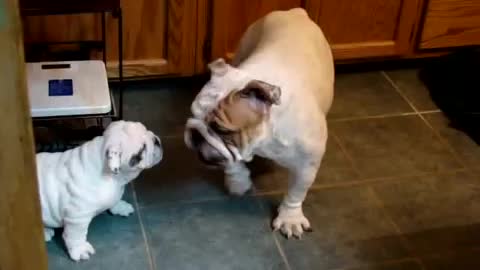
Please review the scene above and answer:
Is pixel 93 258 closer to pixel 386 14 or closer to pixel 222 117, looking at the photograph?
pixel 222 117

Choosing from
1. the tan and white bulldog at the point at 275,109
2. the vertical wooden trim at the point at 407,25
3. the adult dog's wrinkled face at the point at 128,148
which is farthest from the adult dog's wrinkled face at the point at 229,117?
the vertical wooden trim at the point at 407,25

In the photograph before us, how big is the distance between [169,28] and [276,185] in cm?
62

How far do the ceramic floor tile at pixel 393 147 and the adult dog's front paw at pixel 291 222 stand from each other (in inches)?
12.6

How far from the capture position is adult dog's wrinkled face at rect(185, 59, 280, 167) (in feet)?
5.36

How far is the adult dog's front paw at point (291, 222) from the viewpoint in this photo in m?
2.00

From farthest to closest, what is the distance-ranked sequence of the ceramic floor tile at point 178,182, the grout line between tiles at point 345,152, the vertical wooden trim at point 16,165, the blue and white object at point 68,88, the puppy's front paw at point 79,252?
the grout line between tiles at point 345,152, the ceramic floor tile at point 178,182, the blue and white object at point 68,88, the puppy's front paw at point 79,252, the vertical wooden trim at point 16,165

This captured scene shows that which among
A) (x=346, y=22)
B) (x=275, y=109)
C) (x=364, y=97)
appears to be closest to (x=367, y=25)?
(x=346, y=22)

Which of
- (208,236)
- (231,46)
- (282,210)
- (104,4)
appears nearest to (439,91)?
(231,46)

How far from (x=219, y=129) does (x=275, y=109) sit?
140 millimetres

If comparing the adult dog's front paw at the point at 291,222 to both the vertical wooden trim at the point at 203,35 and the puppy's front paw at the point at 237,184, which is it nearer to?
the puppy's front paw at the point at 237,184

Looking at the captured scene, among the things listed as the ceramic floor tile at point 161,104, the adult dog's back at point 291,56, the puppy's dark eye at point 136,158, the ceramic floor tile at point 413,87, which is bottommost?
the ceramic floor tile at point 161,104

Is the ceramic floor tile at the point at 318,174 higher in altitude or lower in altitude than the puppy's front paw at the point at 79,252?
higher

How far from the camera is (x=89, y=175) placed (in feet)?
5.89

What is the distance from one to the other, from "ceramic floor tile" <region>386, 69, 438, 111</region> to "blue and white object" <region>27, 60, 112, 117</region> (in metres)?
1.13
